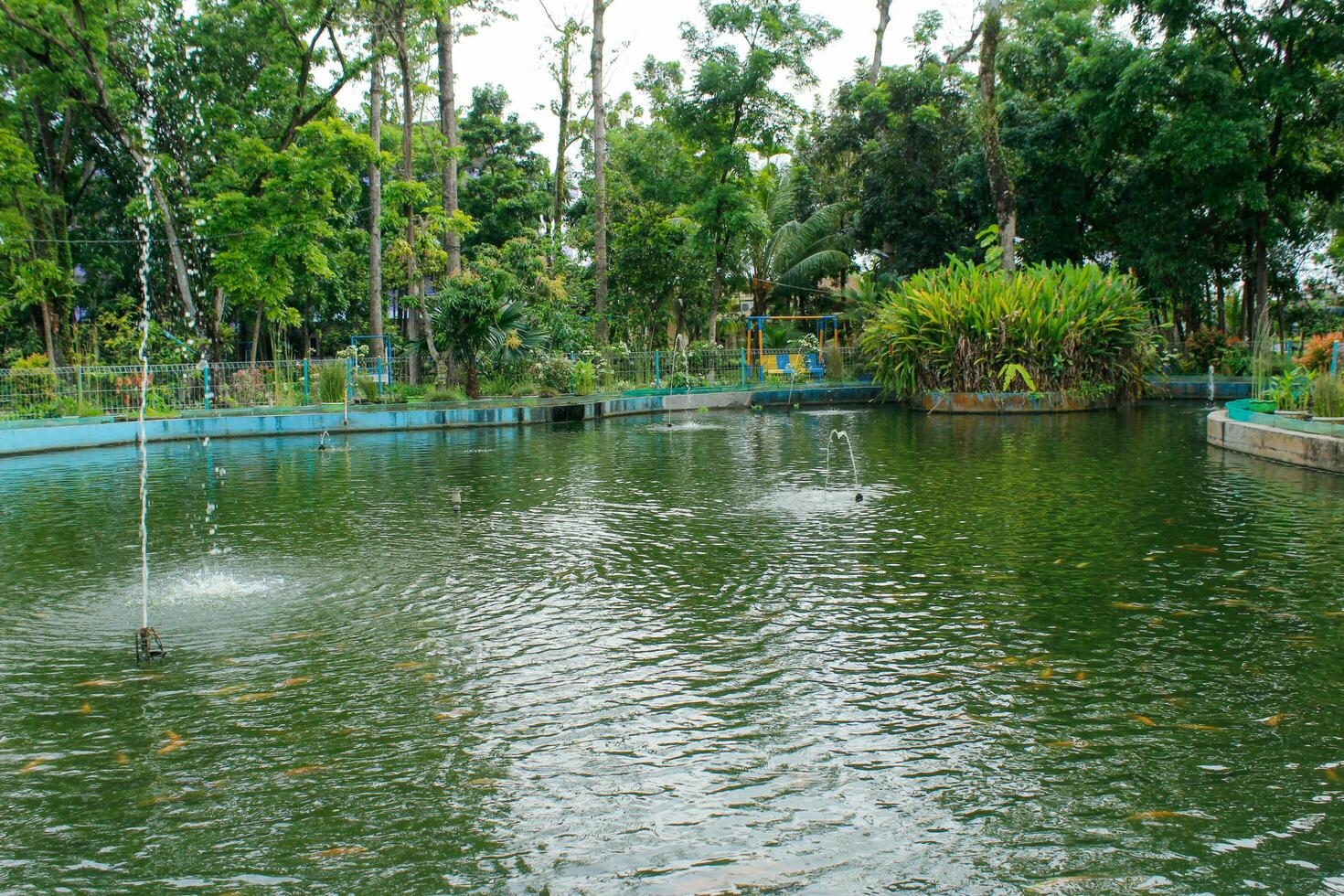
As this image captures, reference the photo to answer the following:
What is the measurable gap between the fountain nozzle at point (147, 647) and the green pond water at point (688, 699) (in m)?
0.11

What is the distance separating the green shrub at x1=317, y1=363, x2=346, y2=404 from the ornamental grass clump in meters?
13.8

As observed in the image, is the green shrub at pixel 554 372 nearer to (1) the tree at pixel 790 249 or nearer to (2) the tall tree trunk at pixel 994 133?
(2) the tall tree trunk at pixel 994 133

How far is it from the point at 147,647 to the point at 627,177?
40828 millimetres

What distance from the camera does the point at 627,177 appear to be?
45.3 metres

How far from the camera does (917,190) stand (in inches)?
1512

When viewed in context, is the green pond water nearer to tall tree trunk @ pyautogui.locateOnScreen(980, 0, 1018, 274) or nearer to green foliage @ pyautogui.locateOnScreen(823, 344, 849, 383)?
tall tree trunk @ pyautogui.locateOnScreen(980, 0, 1018, 274)

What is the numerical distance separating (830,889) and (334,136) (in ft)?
88.9

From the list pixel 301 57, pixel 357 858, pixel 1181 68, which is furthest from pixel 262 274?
pixel 357 858

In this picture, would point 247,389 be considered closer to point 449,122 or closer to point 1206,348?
point 449,122

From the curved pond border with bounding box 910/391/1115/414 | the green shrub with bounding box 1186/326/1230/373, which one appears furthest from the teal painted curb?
the green shrub with bounding box 1186/326/1230/373

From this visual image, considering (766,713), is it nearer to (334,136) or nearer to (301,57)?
(334,136)

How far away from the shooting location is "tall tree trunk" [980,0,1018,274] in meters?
29.0

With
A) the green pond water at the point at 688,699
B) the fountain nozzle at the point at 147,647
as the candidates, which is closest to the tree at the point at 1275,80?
the green pond water at the point at 688,699

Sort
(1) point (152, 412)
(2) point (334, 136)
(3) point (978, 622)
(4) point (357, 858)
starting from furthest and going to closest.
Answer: (2) point (334, 136) < (1) point (152, 412) < (3) point (978, 622) < (4) point (357, 858)
